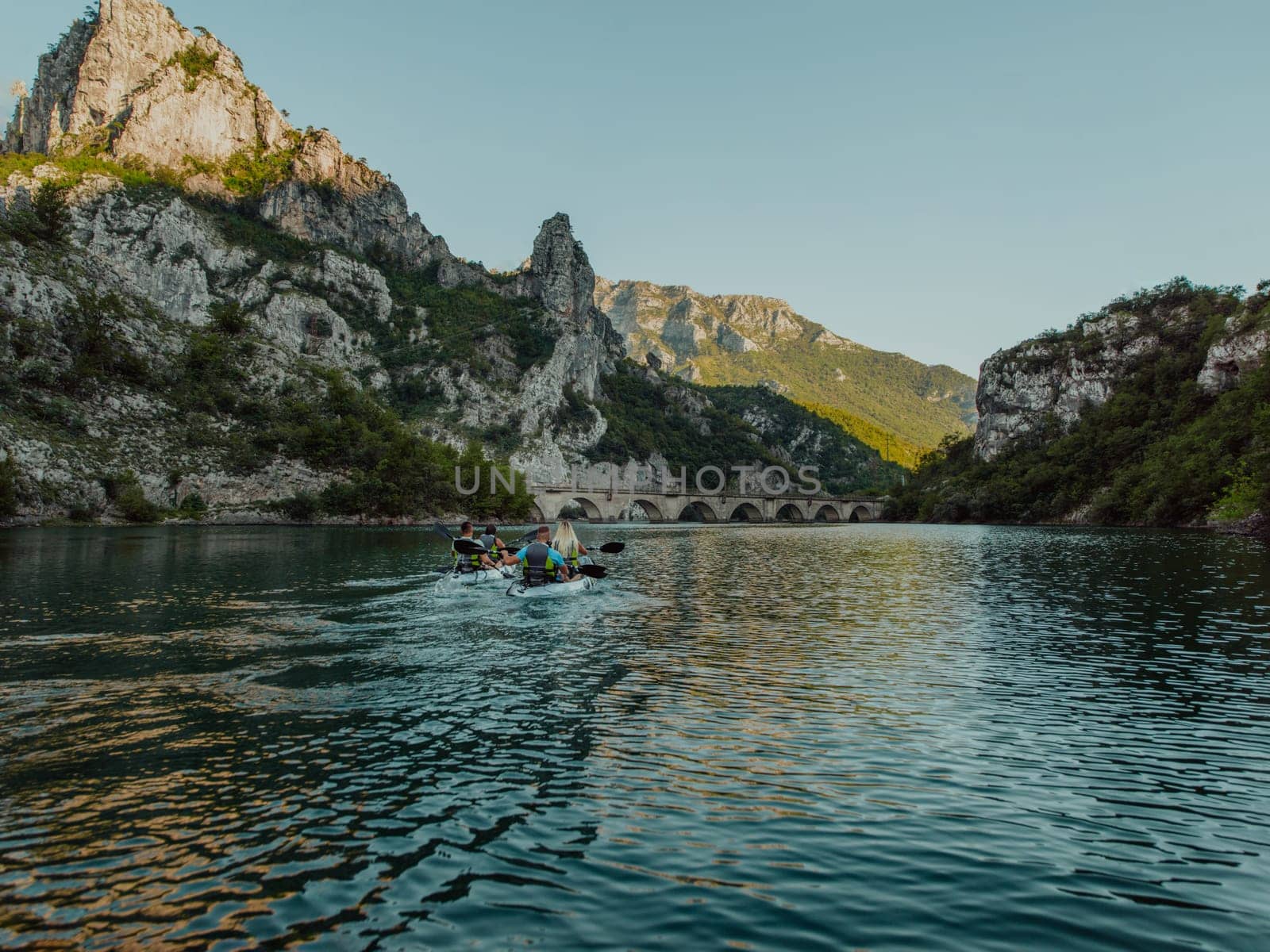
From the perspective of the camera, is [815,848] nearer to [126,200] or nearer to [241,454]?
[241,454]

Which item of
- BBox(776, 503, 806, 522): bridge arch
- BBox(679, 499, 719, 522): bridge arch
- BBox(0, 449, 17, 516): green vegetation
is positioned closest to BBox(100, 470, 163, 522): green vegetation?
BBox(0, 449, 17, 516): green vegetation

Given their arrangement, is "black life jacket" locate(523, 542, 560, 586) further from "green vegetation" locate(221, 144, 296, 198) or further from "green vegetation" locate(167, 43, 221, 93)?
"green vegetation" locate(167, 43, 221, 93)

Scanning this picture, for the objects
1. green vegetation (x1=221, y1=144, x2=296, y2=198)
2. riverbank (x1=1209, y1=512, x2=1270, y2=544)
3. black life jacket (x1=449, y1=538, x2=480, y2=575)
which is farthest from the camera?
Result: green vegetation (x1=221, y1=144, x2=296, y2=198)

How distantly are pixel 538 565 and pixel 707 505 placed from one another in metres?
133

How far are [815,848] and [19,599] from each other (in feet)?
83.8

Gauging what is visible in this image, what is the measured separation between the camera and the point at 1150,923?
5680 millimetres

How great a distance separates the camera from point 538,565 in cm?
2464

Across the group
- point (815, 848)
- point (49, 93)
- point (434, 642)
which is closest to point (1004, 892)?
point (815, 848)

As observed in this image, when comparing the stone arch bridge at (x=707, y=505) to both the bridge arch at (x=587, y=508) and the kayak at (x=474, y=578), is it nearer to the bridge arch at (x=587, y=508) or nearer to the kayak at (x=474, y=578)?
the bridge arch at (x=587, y=508)

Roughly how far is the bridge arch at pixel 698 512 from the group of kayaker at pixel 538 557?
122922 millimetres

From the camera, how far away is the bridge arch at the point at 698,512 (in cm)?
15612

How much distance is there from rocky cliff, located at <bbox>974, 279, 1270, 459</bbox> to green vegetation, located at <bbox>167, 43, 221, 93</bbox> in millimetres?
173465

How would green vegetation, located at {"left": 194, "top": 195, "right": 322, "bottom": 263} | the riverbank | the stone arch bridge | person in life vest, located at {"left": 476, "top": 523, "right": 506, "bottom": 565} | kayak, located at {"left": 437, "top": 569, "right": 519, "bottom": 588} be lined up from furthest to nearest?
green vegetation, located at {"left": 194, "top": 195, "right": 322, "bottom": 263}, the stone arch bridge, the riverbank, person in life vest, located at {"left": 476, "top": 523, "right": 506, "bottom": 565}, kayak, located at {"left": 437, "top": 569, "right": 519, "bottom": 588}

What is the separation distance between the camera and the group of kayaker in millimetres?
24688
